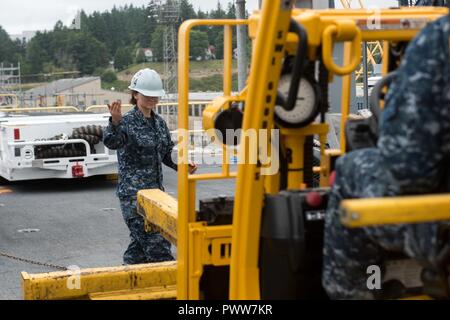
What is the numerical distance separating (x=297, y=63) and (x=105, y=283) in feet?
7.59

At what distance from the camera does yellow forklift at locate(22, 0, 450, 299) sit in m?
3.07

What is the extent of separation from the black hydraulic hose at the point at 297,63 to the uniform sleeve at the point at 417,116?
531 millimetres

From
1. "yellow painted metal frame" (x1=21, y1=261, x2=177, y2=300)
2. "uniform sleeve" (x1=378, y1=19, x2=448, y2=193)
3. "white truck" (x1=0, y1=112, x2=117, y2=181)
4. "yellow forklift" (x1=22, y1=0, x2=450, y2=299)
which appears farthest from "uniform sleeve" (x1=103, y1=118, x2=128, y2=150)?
"white truck" (x1=0, y1=112, x2=117, y2=181)

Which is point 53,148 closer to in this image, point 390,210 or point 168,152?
point 168,152

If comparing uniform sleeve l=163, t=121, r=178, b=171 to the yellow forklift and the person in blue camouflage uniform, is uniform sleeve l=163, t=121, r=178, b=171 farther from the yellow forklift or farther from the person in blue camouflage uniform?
the yellow forklift

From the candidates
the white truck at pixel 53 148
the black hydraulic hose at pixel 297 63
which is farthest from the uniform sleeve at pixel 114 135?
the white truck at pixel 53 148

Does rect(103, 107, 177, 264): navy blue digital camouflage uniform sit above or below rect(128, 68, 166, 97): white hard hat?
below

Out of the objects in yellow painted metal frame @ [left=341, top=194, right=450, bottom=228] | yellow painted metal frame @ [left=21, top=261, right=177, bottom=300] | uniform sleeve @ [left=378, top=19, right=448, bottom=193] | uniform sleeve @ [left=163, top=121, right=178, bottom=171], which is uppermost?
uniform sleeve @ [left=378, top=19, right=448, bottom=193]

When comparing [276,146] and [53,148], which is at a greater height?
[276,146]

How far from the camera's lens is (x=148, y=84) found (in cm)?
672

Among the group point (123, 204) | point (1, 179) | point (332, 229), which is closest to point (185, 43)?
point (332, 229)

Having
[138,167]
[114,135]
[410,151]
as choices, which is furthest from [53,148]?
[410,151]

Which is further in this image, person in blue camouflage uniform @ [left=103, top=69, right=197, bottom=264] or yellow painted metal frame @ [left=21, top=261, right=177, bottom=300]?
person in blue camouflage uniform @ [left=103, top=69, right=197, bottom=264]

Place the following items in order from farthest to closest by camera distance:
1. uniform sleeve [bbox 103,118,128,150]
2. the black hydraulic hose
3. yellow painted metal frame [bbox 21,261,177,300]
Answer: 1. uniform sleeve [bbox 103,118,128,150]
2. yellow painted metal frame [bbox 21,261,177,300]
3. the black hydraulic hose
